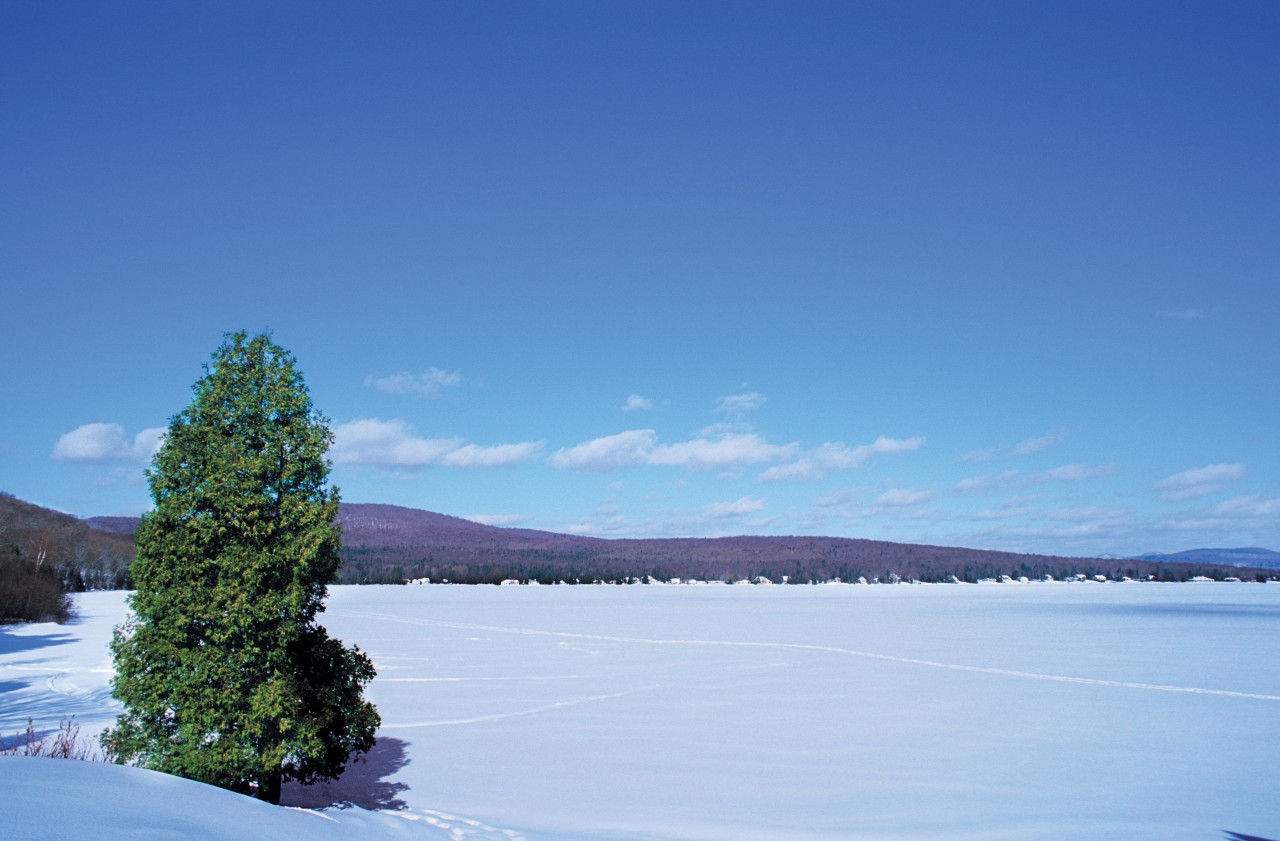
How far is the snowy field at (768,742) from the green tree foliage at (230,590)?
1.38 m

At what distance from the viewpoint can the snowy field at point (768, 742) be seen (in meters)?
9.64

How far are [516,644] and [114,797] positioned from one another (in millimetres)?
24868

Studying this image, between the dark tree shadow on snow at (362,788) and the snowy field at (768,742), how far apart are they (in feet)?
0.18

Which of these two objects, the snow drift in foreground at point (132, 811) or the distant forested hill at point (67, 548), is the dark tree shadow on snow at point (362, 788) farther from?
the distant forested hill at point (67, 548)

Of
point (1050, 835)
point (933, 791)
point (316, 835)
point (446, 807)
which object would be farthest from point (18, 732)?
point (1050, 835)

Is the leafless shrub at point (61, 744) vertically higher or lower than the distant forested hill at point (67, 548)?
lower

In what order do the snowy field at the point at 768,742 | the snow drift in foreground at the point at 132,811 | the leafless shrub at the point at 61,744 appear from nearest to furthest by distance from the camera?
the snow drift in foreground at the point at 132,811 < the snowy field at the point at 768,742 < the leafless shrub at the point at 61,744

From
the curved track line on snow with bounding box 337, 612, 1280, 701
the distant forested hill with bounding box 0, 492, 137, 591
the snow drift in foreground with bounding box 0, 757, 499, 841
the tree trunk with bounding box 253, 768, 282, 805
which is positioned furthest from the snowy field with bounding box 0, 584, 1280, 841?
the distant forested hill with bounding box 0, 492, 137, 591

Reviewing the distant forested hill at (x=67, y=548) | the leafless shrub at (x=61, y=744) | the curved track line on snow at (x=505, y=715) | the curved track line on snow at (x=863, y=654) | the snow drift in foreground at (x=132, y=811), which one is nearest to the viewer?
the snow drift in foreground at (x=132, y=811)

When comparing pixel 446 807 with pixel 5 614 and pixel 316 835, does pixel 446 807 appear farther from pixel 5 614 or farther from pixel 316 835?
pixel 5 614

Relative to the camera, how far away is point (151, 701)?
29.0 feet

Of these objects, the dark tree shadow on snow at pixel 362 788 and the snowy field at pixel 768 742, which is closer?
the snowy field at pixel 768 742

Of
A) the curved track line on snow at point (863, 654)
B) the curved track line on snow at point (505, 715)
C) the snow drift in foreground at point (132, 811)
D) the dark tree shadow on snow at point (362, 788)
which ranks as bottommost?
the dark tree shadow on snow at point (362, 788)

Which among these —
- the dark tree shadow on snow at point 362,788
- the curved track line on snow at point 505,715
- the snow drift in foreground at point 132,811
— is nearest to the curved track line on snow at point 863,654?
the curved track line on snow at point 505,715
